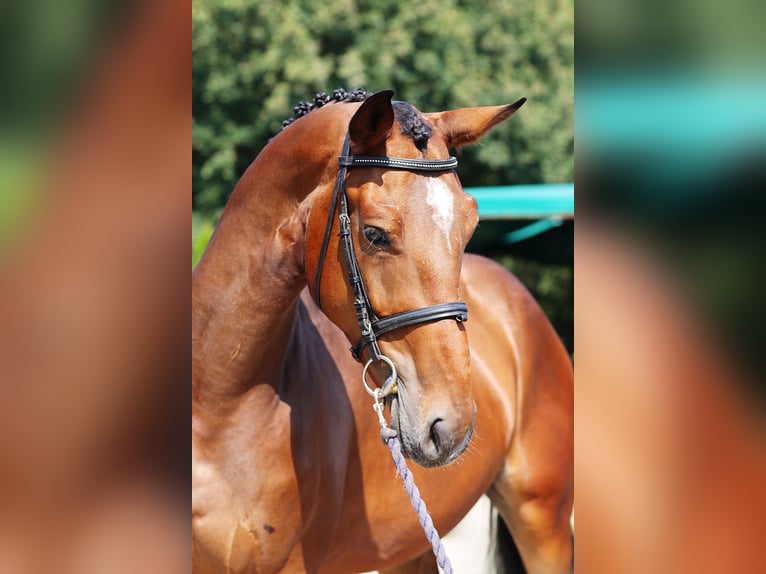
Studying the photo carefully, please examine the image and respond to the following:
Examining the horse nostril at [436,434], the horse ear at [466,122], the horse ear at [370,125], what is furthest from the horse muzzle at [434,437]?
the horse ear at [466,122]

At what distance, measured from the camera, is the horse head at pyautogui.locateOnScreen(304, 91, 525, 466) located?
1715 millimetres

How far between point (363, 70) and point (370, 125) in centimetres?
683

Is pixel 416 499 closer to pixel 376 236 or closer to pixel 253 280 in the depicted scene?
pixel 376 236

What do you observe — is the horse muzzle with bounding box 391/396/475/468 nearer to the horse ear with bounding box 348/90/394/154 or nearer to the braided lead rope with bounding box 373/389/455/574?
the braided lead rope with bounding box 373/389/455/574

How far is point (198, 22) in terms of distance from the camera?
8.12m

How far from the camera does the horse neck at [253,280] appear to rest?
199 centimetres

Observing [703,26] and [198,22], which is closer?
[703,26]

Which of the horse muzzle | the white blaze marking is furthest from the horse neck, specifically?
the horse muzzle

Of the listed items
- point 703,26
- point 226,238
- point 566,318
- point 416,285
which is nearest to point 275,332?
point 226,238

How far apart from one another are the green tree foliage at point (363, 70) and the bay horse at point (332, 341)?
6270 mm

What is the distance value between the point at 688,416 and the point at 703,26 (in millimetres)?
281

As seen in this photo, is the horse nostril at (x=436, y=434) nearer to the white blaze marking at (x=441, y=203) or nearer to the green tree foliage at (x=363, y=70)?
the white blaze marking at (x=441, y=203)

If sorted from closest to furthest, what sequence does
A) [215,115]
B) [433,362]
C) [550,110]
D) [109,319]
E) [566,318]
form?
[109,319], [433,362], [566,318], [215,115], [550,110]

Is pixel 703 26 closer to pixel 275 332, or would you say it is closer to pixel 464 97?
pixel 275 332
